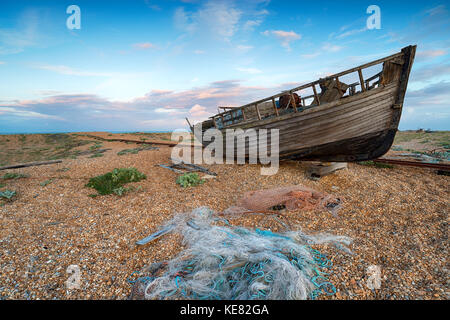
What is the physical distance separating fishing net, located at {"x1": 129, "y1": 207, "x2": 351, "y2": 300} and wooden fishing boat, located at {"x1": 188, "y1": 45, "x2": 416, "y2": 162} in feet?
15.9

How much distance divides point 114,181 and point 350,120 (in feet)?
30.4

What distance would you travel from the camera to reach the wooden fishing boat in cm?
712

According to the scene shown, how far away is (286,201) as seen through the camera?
19.0 feet

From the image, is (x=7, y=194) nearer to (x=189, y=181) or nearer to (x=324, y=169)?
(x=189, y=181)

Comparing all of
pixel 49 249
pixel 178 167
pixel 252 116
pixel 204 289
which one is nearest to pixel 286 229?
pixel 204 289

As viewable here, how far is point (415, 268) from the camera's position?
3.35 metres

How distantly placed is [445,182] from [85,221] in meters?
11.9

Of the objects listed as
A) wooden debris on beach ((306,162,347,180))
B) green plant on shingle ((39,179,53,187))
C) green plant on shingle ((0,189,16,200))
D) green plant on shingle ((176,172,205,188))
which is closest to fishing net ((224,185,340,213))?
wooden debris on beach ((306,162,347,180))

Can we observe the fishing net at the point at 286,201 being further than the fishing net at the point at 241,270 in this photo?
Yes

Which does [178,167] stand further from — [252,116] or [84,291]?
[84,291]

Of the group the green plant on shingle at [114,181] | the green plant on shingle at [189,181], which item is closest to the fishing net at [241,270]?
the green plant on shingle at [189,181]

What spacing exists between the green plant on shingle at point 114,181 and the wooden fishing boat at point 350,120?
18.7ft

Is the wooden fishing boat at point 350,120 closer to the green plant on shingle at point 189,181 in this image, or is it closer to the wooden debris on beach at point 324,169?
the wooden debris on beach at point 324,169

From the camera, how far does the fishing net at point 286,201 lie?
223 inches
